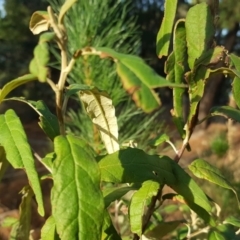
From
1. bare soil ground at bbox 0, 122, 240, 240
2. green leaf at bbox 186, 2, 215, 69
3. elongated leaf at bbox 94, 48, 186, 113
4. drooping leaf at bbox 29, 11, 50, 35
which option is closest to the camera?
elongated leaf at bbox 94, 48, 186, 113

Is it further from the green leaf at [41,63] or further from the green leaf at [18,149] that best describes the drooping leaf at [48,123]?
the green leaf at [41,63]

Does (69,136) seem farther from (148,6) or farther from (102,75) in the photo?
(148,6)

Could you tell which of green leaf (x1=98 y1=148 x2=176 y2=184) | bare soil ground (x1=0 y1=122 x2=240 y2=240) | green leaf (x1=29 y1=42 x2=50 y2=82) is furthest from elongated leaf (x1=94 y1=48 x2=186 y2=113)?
bare soil ground (x1=0 y1=122 x2=240 y2=240)

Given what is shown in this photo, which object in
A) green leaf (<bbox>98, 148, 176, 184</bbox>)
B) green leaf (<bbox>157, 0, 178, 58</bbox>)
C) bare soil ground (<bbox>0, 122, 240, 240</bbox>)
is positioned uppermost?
green leaf (<bbox>157, 0, 178, 58</bbox>)

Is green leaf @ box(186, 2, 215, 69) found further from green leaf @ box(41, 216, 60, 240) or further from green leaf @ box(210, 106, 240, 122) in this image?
green leaf @ box(41, 216, 60, 240)

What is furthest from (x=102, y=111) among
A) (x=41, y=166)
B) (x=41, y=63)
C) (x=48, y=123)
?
(x=41, y=166)

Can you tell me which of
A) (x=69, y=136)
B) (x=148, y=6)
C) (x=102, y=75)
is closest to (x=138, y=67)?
(x=69, y=136)

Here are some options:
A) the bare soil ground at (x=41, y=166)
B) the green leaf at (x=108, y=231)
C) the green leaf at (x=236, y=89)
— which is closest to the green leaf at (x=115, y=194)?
the green leaf at (x=108, y=231)

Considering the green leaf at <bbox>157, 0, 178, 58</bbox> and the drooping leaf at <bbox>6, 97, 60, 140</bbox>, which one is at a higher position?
the green leaf at <bbox>157, 0, 178, 58</bbox>
